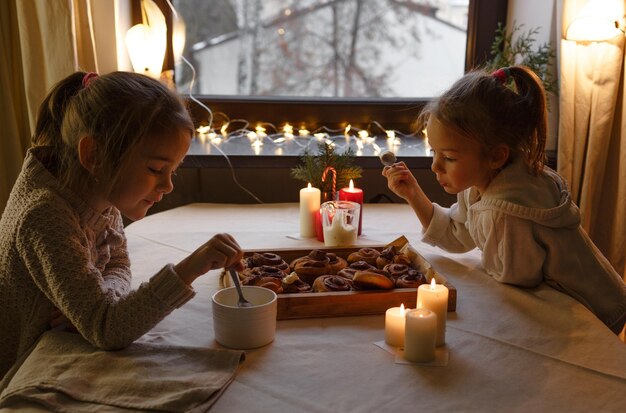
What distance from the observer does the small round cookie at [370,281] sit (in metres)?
1.19

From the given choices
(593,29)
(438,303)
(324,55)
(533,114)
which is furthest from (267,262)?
(324,55)

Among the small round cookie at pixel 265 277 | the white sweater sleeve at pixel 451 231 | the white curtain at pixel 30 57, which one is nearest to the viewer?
the small round cookie at pixel 265 277

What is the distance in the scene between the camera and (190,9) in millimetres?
2674

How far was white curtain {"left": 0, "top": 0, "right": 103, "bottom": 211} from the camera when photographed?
76.7 inches

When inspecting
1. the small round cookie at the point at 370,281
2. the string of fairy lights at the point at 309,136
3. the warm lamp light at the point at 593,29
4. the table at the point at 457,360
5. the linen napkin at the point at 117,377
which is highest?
the warm lamp light at the point at 593,29

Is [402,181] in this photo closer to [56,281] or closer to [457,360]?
[457,360]

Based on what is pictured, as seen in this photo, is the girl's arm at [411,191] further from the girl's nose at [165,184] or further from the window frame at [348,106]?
the window frame at [348,106]

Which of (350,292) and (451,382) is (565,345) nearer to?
(451,382)

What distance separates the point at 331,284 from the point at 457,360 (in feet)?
1.00

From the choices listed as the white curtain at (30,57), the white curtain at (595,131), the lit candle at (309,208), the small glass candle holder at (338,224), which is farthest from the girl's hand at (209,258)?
the white curtain at (595,131)

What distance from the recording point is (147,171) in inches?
42.7

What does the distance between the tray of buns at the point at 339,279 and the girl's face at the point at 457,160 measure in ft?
0.63

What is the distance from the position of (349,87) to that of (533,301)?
5.69ft

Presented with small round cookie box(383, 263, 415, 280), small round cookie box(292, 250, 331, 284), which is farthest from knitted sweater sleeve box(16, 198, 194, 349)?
small round cookie box(383, 263, 415, 280)
